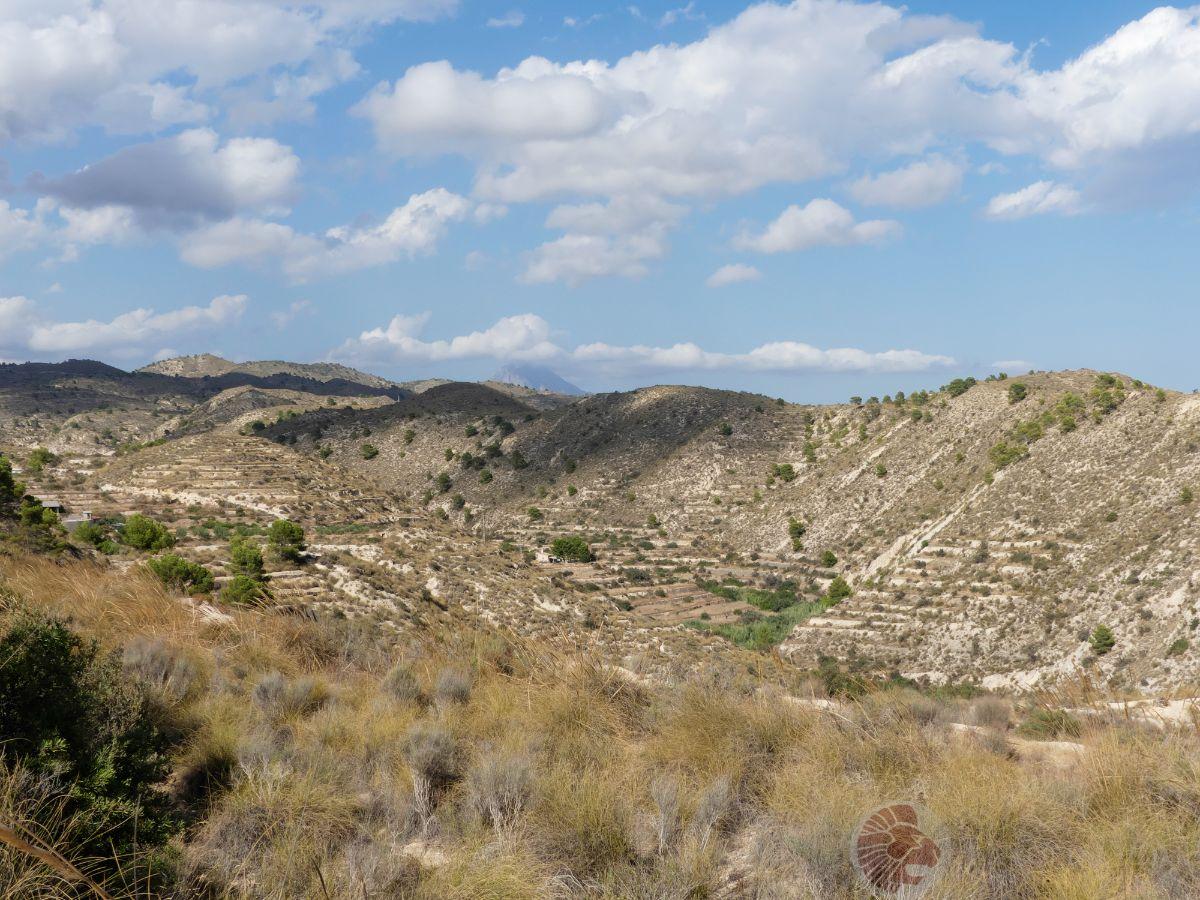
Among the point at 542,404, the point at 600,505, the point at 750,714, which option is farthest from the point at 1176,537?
the point at 542,404

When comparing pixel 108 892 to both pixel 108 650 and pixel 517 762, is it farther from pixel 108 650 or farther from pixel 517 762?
pixel 108 650

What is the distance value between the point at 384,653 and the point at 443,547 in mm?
21791

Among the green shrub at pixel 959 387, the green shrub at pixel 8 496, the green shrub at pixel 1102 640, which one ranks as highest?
the green shrub at pixel 959 387

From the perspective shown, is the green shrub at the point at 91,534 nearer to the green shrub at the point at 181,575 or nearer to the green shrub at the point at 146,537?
the green shrub at the point at 146,537

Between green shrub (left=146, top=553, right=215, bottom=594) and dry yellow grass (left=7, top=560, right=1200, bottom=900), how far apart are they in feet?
23.8

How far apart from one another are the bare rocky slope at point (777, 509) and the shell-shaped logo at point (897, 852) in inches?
250

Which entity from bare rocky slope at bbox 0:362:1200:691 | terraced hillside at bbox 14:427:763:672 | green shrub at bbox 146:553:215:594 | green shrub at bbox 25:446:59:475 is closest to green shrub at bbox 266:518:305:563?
terraced hillside at bbox 14:427:763:672

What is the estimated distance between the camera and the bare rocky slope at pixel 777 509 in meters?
33.6

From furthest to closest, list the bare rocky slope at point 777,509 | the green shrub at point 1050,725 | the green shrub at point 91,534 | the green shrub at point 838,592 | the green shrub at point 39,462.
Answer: the green shrub at point 838,592, the green shrub at point 39,462, the bare rocky slope at point 777,509, the green shrub at point 91,534, the green shrub at point 1050,725

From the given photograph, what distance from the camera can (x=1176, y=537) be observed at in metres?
37.5

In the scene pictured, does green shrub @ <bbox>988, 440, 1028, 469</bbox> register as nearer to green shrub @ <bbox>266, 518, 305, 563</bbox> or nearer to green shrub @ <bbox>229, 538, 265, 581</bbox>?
green shrub @ <bbox>266, 518, 305, 563</bbox>

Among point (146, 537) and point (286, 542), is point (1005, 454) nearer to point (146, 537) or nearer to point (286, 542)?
point (286, 542)

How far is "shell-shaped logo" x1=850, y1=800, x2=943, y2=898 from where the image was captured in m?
4.19

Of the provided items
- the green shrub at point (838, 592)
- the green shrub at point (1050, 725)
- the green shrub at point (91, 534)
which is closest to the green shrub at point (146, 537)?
the green shrub at point (91, 534)
